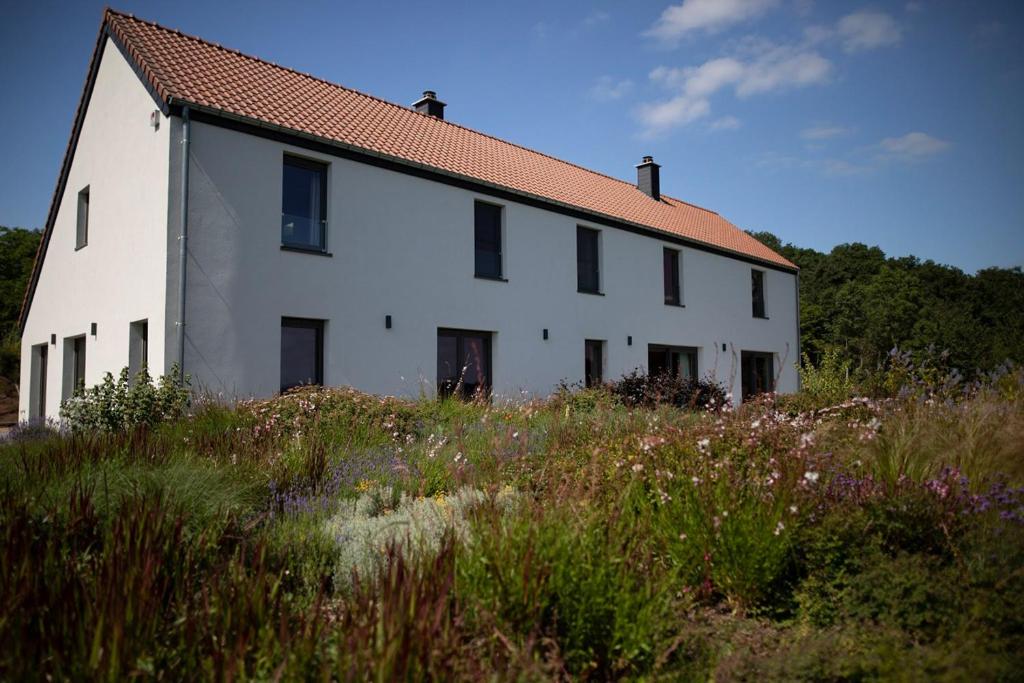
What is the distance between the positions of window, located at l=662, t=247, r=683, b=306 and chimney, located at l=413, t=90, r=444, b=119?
726 cm

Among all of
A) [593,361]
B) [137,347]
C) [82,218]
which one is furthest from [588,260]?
[82,218]

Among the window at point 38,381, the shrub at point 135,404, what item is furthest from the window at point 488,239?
the window at point 38,381

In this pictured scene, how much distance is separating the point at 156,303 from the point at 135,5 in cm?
662

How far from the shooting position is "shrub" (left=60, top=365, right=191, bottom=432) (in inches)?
334

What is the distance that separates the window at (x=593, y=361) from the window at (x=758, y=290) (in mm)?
8539

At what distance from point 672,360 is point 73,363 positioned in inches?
565

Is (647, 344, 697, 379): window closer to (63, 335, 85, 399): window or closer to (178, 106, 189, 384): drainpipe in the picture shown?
(178, 106, 189, 384): drainpipe

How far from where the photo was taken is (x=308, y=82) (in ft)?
43.8

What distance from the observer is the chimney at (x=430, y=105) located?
16422 mm

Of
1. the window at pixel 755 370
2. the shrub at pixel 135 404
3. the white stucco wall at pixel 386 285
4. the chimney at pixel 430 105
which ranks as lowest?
the shrub at pixel 135 404

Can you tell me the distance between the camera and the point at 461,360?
42.0ft

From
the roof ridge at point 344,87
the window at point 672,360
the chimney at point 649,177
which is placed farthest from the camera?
the chimney at point 649,177

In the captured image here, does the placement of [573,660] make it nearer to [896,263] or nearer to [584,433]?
[584,433]

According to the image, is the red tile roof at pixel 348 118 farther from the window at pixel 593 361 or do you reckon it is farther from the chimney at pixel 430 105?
the window at pixel 593 361
